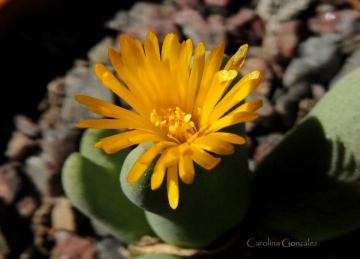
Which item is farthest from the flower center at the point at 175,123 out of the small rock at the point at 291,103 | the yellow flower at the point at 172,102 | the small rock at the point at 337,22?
the small rock at the point at 337,22

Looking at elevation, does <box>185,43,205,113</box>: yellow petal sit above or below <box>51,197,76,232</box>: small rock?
above

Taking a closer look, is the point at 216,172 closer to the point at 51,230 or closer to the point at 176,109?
the point at 176,109

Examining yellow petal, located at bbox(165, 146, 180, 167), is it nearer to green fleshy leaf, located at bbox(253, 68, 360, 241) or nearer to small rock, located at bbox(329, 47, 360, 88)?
green fleshy leaf, located at bbox(253, 68, 360, 241)

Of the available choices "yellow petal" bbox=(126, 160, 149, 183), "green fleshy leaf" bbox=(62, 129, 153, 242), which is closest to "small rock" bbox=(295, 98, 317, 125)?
"green fleshy leaf" bbox=(62, 129, 153, 242)

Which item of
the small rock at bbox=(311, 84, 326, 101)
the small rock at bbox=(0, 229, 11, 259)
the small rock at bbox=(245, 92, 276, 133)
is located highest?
the small rock at bbox=(311, 84, 326, 101)

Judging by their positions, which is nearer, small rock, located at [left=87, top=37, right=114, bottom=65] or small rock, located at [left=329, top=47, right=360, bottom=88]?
small rock, located at [left=329, top=47, right=360, bottom=88]

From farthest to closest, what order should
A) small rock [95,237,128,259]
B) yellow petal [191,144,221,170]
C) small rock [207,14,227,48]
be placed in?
1. small rock [207,14,227,48]
2. small rock [95,237,128,259]
3. yellow petal [191,144,221,170]

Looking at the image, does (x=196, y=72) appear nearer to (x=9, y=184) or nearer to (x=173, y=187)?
(x=173, y=187)
